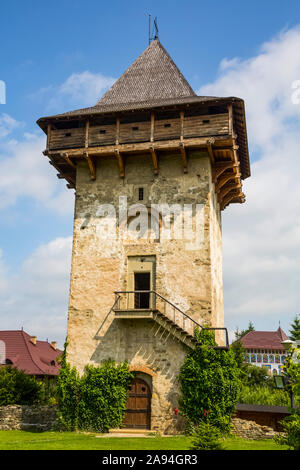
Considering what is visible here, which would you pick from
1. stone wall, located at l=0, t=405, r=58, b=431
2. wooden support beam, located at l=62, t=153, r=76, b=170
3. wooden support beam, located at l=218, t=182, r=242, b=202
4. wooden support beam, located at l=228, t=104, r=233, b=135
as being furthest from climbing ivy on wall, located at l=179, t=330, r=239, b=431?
wooden support beam, located at l=62, t=153, r=76, b=170

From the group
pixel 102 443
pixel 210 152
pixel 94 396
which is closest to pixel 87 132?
pixel 210 152

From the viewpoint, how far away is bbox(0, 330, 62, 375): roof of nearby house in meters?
35.2

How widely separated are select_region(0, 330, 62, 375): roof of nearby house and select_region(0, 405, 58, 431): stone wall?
14217 millimetres

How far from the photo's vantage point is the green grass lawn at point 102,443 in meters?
13.7

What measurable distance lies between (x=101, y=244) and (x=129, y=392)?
19.9 ft

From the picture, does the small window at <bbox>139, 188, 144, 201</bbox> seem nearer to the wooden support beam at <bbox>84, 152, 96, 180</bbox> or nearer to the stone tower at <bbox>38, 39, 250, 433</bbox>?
the stone tower at <bbox>38, 39, 250, 433</bbox>

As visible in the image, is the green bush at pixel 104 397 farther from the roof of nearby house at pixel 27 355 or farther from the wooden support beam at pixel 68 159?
the roof of nearby house at pixel 27 355

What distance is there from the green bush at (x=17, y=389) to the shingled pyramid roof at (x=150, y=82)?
13.6m

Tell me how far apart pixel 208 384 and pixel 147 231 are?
6.60m

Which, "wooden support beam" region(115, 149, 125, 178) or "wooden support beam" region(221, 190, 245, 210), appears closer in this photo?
"wooden support beam" region(115, 149, 125, 178)

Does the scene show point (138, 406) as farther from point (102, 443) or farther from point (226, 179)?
point (226, 179)

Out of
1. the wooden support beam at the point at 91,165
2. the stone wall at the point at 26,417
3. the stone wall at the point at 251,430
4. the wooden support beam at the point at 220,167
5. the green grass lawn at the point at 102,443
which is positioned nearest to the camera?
the green grass lawn at the point at 102,443

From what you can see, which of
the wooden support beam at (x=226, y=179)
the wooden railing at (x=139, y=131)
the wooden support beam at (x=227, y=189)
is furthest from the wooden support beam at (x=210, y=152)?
the wooden support beam at (x=227, y=189)

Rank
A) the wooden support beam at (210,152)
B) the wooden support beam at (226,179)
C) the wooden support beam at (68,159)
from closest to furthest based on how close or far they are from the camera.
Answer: the wooden support beam at (210,152)
the wooden support beam at (68,159)
the wooden support beam at (226,179)
